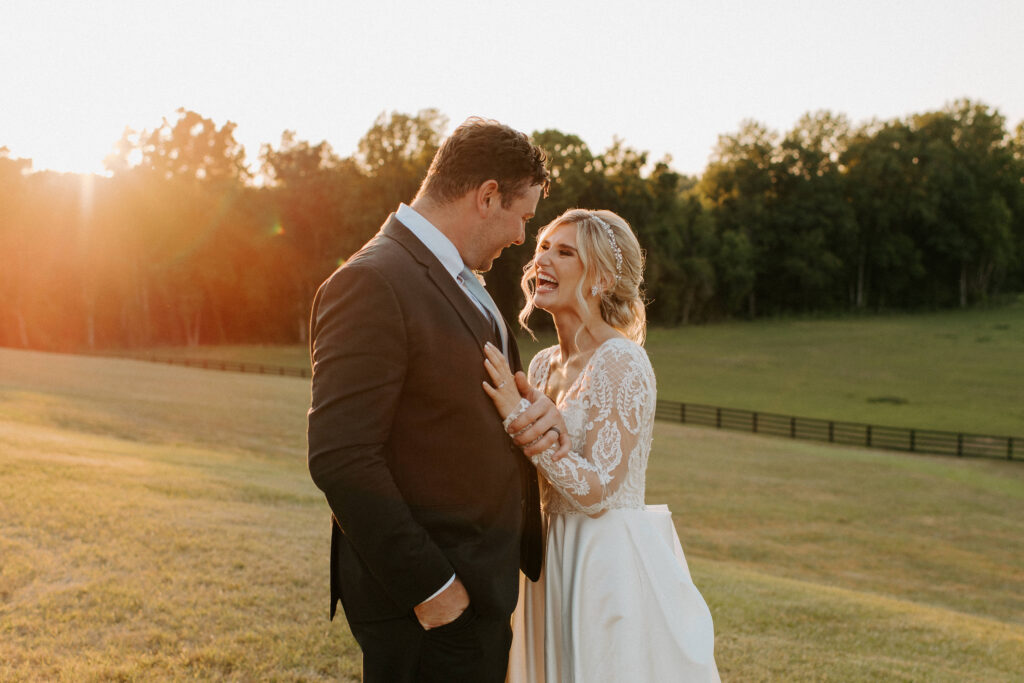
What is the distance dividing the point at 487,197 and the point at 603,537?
167 cm

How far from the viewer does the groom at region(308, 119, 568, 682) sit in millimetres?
2490

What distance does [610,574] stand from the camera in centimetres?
356

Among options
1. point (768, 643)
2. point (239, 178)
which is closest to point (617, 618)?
point (768, 643)

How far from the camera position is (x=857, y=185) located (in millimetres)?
75938

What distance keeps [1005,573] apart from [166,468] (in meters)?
13.9

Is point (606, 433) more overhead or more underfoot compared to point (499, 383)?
more underfoot

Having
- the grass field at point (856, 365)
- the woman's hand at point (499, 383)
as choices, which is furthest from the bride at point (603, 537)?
the grass field at point (856, 365)

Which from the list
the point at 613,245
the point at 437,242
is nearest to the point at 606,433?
the point at 613,245

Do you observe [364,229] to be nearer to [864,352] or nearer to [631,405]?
[864,352]

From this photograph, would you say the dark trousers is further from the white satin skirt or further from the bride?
the white satin skirt

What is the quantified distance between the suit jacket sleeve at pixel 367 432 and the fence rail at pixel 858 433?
27.7 metres

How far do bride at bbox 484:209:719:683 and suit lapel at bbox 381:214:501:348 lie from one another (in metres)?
0.57

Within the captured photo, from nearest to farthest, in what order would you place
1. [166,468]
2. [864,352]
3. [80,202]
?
[166,468]
[864,352]
[80,202]

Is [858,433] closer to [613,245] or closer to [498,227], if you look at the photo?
[613,245]
